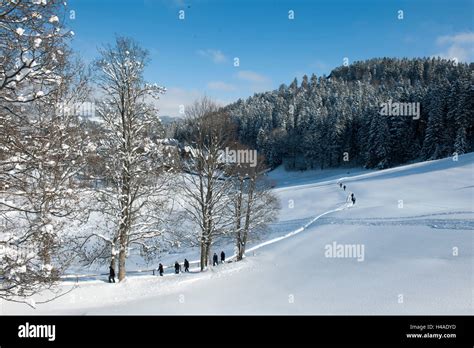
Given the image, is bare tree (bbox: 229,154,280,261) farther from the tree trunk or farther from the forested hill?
the forested hill

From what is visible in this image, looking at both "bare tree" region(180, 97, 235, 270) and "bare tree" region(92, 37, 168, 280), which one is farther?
"bare tree" region(180, 97, 235, 270)

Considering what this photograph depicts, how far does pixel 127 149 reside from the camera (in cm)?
1360

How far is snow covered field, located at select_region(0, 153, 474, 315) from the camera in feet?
34.4

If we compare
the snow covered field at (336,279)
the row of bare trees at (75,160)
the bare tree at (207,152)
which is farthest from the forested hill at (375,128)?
the row of bare trees at (75,160)

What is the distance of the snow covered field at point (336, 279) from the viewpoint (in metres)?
10.5

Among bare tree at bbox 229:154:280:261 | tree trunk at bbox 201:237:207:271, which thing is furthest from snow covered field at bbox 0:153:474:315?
bare tree at bbox 229:154:280:261

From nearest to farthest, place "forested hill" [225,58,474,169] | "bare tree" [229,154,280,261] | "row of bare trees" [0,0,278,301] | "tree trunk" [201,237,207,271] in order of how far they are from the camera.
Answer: "row of bare trees" [0,0,278,301] < "tree trunk" [201,237,207,271] < "bare tree" [229,154,280,261] < "forested hill" [225,58,474,169]

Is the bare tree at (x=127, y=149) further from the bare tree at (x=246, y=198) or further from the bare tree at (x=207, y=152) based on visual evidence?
the bare tree at (x=246, y=198)

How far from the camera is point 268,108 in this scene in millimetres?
117375

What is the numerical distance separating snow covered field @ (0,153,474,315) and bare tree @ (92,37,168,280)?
2.40 metres

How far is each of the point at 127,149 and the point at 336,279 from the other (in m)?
10.5

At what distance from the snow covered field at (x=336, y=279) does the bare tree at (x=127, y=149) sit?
240 centimetres

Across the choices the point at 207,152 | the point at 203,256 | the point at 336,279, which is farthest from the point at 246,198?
the point at 336,279
